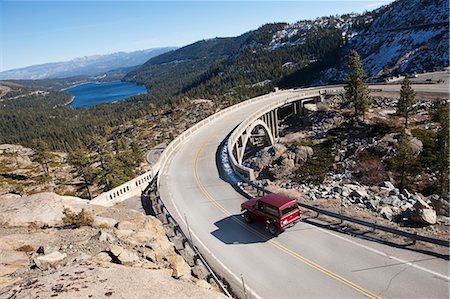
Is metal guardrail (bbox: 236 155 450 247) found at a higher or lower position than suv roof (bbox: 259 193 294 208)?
lower

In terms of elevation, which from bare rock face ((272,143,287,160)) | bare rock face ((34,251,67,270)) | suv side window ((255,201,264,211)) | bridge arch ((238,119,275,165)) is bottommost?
bare rock face ((272,143,287,160))

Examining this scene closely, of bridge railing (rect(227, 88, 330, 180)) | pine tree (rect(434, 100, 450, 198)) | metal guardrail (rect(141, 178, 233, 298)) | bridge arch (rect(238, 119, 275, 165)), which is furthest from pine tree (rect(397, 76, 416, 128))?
metal guardrail (rect(141, 178, 233, 298))

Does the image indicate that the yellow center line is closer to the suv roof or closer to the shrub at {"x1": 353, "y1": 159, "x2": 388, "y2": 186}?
the suv roof

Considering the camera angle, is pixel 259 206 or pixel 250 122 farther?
pixel 250 122

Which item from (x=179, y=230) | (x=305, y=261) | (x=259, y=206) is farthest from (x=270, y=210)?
(x=179, y=230)

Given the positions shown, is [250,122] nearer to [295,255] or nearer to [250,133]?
[250,133]

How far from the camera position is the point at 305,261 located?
16.2 metres

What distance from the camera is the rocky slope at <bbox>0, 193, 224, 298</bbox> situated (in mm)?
10398

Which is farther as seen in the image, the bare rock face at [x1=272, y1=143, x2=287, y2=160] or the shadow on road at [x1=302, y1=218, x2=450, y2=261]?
the bare rock face at [x1=272, y1=143, x2=287, y2=160]

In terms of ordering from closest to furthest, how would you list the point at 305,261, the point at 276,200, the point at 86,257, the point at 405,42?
the point at 86,257 < the point at 305,261 < the point at 276,200 < the point at 405,42

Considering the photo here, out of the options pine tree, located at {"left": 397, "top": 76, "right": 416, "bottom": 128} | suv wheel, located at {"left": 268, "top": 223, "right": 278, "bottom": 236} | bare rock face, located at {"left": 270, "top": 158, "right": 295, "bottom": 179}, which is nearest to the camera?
suv wheel, located at {"left": 268, "top": 223, "right": 278, "bottom": 236}

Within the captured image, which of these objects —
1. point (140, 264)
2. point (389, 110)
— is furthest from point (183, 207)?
point (389, 110)

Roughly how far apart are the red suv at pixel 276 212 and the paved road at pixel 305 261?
0.85 m

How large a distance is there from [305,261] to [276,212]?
338 centimetres
